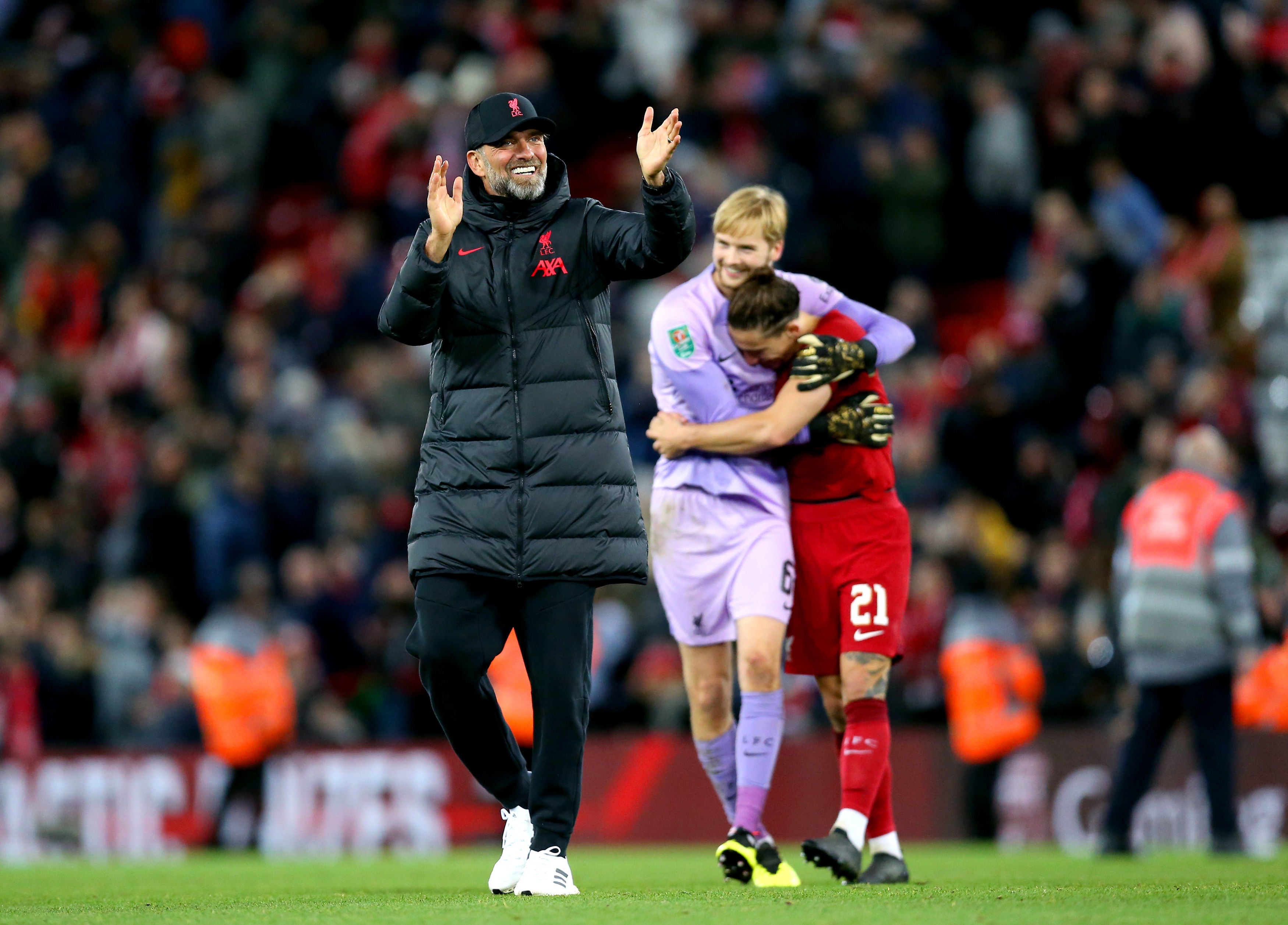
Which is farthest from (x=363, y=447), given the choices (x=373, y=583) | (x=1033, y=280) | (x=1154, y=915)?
(x=1154, y=915)

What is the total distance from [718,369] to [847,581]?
922mm

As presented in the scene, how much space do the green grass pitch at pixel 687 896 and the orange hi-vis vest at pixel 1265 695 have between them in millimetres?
2640

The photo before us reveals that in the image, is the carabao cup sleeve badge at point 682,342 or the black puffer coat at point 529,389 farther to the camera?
the carabao cup sleeve badge at point 682,342

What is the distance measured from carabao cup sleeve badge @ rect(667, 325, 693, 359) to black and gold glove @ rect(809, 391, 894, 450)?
0.52 m

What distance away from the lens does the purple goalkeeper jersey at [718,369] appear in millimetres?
7277

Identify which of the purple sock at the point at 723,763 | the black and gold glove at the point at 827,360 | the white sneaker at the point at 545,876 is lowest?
the white sneaker at the point at 545,876

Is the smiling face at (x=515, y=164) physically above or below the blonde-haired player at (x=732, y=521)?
above

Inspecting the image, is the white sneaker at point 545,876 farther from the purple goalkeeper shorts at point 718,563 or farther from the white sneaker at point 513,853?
the purple goalkeeper shorts at point 718,563

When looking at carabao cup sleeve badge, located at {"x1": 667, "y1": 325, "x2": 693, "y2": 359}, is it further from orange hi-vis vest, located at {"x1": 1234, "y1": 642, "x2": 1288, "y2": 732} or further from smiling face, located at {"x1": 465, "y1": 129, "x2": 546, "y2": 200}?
orange hi-vis vest, located at {"x1": 1234, "y1": 642, "x2": 1288, "y2": 732}

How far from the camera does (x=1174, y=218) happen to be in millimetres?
15453

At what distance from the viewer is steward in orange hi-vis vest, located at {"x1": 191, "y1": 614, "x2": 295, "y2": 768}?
1392cm

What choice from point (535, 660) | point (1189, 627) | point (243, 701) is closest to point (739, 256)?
point (535, 660)

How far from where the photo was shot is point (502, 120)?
6.46m

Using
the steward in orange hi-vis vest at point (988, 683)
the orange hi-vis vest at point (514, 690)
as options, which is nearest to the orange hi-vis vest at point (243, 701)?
the orange hi-vis vest at point (514, 690)
